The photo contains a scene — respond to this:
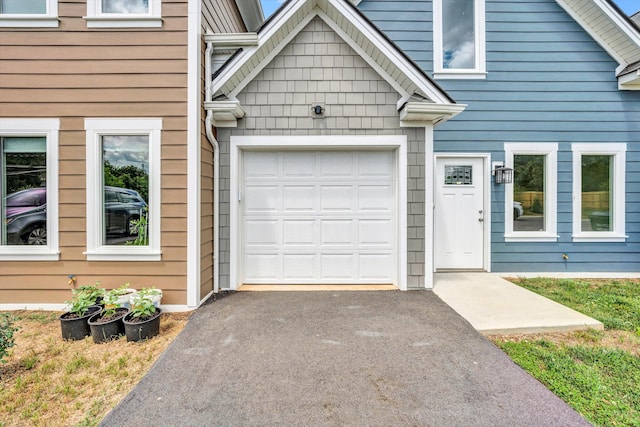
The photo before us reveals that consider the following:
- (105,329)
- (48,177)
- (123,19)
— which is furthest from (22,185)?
(123,19)

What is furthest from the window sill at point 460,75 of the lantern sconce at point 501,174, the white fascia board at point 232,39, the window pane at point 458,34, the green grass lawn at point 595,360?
the green grass lawn at point 595,360

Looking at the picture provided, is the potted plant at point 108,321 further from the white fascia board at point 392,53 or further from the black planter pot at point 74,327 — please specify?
the white fascia board at point 392,53

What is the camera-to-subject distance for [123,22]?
4203mm

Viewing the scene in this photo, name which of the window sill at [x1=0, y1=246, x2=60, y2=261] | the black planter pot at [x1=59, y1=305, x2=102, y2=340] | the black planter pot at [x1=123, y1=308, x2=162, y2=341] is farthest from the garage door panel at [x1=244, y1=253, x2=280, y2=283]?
the window sill at [x1=0, y1=246, x2=60, y2=261]

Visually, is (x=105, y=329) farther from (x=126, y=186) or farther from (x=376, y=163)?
(x=376, y=163)

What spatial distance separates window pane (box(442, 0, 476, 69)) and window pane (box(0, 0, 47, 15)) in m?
6.31

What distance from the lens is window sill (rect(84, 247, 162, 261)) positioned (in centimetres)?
421

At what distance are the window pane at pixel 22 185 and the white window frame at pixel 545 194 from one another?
7.41 metres

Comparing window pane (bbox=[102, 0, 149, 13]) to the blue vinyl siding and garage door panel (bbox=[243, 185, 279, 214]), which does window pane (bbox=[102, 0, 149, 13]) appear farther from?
the blue vinyl siding

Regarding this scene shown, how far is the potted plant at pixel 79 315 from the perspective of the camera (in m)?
3.46

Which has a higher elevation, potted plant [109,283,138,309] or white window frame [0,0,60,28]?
white window frame [0,0,60,28]

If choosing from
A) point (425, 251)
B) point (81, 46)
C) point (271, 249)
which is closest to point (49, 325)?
point (271, 249)

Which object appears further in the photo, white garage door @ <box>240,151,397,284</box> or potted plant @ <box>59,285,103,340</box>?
white garage door @ <box>240,151,397,284</box>

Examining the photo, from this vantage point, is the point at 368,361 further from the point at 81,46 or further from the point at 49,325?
the point at 81,46
